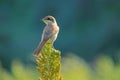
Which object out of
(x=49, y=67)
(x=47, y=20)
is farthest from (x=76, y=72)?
(x=49, y=67)

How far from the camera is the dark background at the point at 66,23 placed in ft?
76.6

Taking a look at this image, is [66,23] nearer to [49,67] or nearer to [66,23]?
[66,23]

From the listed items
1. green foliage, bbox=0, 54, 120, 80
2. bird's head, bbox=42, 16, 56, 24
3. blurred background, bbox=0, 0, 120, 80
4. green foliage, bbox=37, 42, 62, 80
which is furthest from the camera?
blurred background, bbox=0, 0, 120, 80

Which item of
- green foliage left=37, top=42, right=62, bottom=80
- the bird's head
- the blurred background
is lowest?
the blurred background

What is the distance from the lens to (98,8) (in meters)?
26.0

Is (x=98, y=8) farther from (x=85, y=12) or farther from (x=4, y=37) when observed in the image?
(x=4, y=37)

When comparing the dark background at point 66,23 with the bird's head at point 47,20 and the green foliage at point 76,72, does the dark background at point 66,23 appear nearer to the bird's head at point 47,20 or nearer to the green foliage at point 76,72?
the green foliage at point 76,72

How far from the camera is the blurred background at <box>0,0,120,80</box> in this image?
2334 centimetres

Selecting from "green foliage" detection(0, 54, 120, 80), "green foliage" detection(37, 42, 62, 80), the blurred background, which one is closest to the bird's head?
"green foliage" detection(0, 54, 120, 80)

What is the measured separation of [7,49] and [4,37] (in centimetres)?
129

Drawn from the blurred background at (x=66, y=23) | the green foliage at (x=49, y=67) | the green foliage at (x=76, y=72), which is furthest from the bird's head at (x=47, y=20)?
the blurred background at (x=66, y=23)

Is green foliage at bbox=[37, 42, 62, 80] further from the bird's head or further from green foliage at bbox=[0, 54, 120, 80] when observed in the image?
green foliage at bbox=[0, 54, 120, 80]

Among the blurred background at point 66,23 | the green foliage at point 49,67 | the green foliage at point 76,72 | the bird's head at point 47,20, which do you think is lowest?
the blurred background at point 66,23

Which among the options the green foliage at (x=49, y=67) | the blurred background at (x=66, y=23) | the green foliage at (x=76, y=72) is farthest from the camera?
the blurred background at (x=66, y=23)
